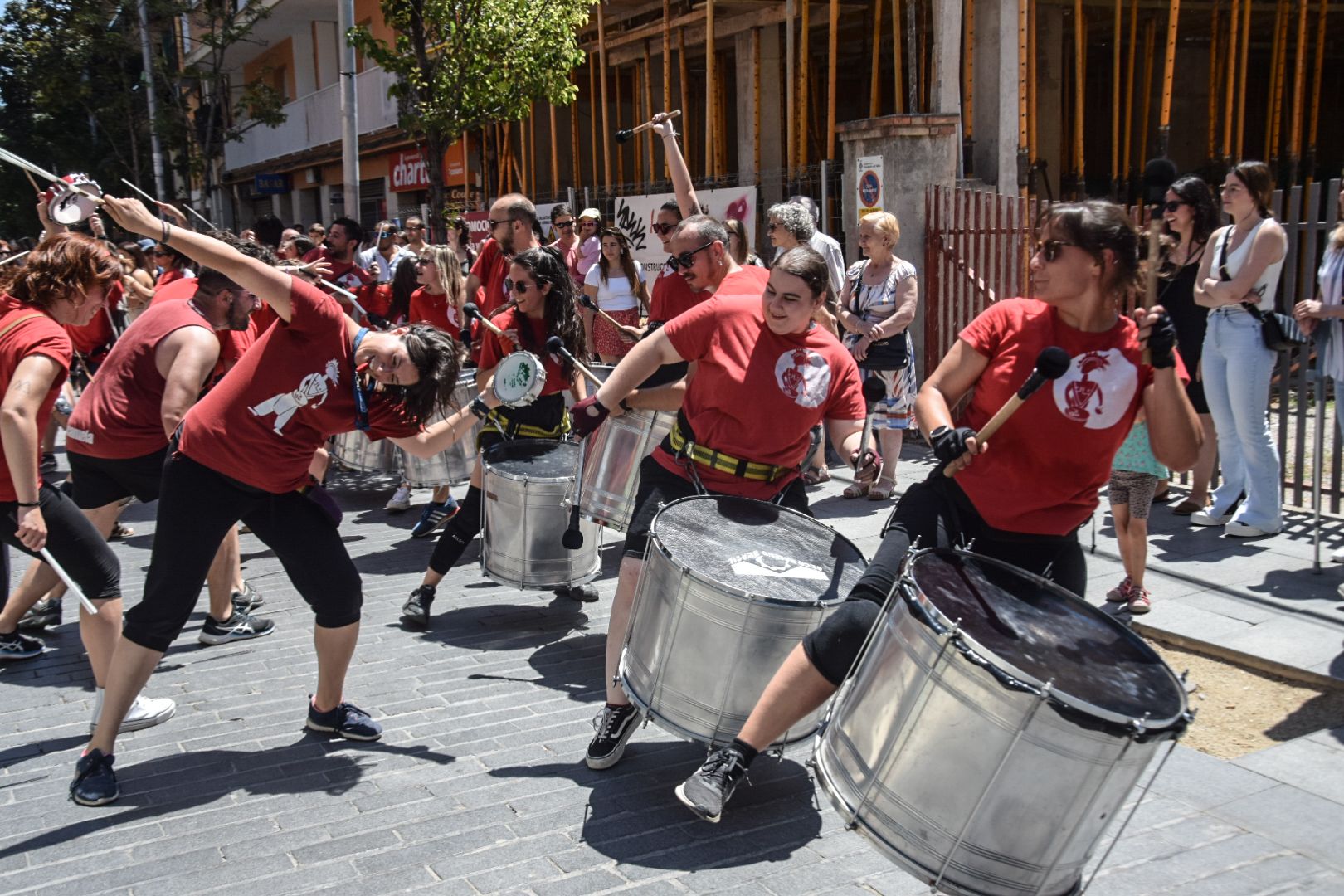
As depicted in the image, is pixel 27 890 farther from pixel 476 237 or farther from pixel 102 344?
pixel 476 237

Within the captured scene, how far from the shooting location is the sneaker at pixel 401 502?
344 inches

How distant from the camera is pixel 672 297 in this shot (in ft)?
23.1

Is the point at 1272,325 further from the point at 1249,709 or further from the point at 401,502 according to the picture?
the point at 401,502

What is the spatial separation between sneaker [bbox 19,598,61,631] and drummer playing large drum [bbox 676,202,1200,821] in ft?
12.9

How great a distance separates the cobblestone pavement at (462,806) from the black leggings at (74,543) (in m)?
0.59

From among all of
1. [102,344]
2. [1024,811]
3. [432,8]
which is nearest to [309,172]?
[432,8]

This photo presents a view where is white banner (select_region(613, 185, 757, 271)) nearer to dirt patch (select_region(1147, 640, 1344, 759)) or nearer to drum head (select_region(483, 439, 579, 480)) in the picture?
drum head (select_region(483, 439, 579, 480))

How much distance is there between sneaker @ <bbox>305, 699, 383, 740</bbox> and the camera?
447cm

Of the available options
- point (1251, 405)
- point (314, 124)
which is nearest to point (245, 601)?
point (1251, 405)

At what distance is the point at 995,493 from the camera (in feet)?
11.1

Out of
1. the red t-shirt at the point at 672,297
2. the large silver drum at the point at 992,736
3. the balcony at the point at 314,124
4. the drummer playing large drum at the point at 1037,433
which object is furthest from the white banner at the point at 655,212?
the large silver drum at the point at 992,736

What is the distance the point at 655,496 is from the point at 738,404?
46 centimetres

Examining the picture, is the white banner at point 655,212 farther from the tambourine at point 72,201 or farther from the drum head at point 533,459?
the tambourine at point 72,201

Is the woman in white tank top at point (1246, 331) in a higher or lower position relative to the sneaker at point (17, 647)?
higher
